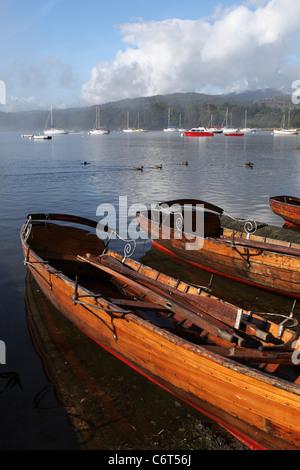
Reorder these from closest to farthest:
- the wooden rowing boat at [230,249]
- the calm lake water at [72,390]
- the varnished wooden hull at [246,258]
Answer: the calm lake water at [72,390]
the varnished wooden hull at [246,258]
the wooden rowing boat at [230,249]

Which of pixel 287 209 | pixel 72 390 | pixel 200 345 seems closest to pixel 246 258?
pixel 200 345

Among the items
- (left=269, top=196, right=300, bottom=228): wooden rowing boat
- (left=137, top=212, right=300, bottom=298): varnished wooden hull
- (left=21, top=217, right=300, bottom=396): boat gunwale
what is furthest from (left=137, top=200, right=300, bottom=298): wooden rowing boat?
(left=21, top=217, right=300, bottom=396): boat gunwale

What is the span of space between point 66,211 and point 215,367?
1863 cm

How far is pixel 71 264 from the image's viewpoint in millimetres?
11133

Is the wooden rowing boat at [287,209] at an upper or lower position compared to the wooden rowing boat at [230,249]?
upper

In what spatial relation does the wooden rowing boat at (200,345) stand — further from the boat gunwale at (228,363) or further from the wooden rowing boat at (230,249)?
the wooden rowing boat at (230,249)

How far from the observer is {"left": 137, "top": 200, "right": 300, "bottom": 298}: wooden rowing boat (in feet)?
37.1

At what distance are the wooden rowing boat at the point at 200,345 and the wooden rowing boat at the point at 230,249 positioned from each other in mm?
3588

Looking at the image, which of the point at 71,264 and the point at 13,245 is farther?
the point at 13,245

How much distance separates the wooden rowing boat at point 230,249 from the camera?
37.1 feet

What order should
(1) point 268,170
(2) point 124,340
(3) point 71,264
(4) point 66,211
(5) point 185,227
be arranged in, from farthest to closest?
1. (1) point 268,170
2. (4) point 66,211
3. (5) point 185,227
4. (3) point 71,264
5. (2) point 124,340

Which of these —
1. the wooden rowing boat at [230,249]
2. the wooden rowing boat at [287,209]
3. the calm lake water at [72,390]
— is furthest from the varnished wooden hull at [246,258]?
the wooden rowing boat at [287,209]
